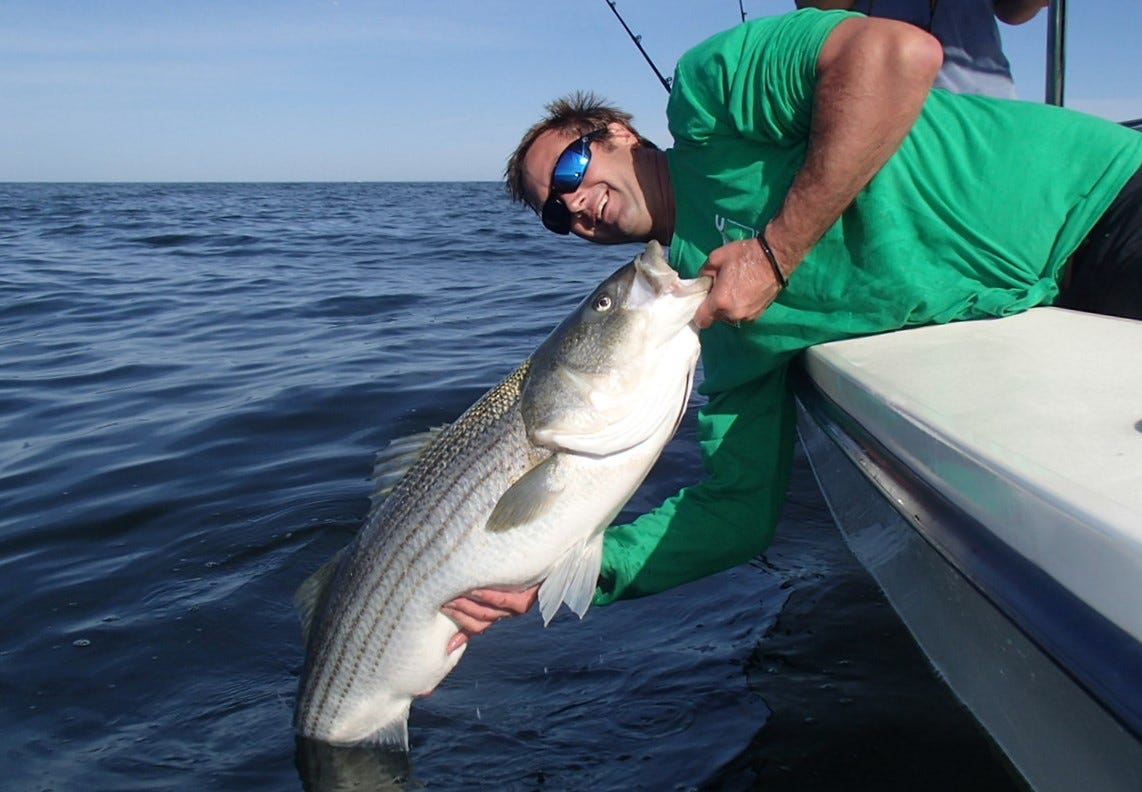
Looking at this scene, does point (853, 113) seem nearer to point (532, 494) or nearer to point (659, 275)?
point (659, 275)

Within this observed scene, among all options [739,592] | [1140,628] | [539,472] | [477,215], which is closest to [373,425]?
[739,592]

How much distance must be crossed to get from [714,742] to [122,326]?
10354mm

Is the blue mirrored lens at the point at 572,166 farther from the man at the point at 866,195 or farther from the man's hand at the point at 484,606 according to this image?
the man's hand at the point at 484,606

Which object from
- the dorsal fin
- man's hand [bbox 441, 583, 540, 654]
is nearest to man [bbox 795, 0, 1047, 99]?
man's hand [bbox 441, 583, 540, 654]

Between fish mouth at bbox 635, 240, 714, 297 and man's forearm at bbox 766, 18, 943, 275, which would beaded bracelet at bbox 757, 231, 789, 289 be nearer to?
man's forearm at bbox 766, 18, 943, 275

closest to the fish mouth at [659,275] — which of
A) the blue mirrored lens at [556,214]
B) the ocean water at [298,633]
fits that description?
the blue mirrored lens at [556,214]

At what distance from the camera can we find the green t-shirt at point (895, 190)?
2842mm

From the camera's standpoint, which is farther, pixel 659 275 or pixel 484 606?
pixel 484 606

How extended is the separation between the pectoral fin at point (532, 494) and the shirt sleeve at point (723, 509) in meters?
0.77

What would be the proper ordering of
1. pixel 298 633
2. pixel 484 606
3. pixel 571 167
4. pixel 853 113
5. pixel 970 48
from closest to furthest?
pixel 853 113
pixel 484 606
pixel 571 167
pixel 970 48
pixel 298 633

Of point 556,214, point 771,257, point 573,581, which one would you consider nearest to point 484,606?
point 573,581

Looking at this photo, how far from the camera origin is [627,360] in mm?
2766

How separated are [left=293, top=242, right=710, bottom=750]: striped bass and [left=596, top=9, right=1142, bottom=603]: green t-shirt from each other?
46cm

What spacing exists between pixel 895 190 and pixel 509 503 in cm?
143
